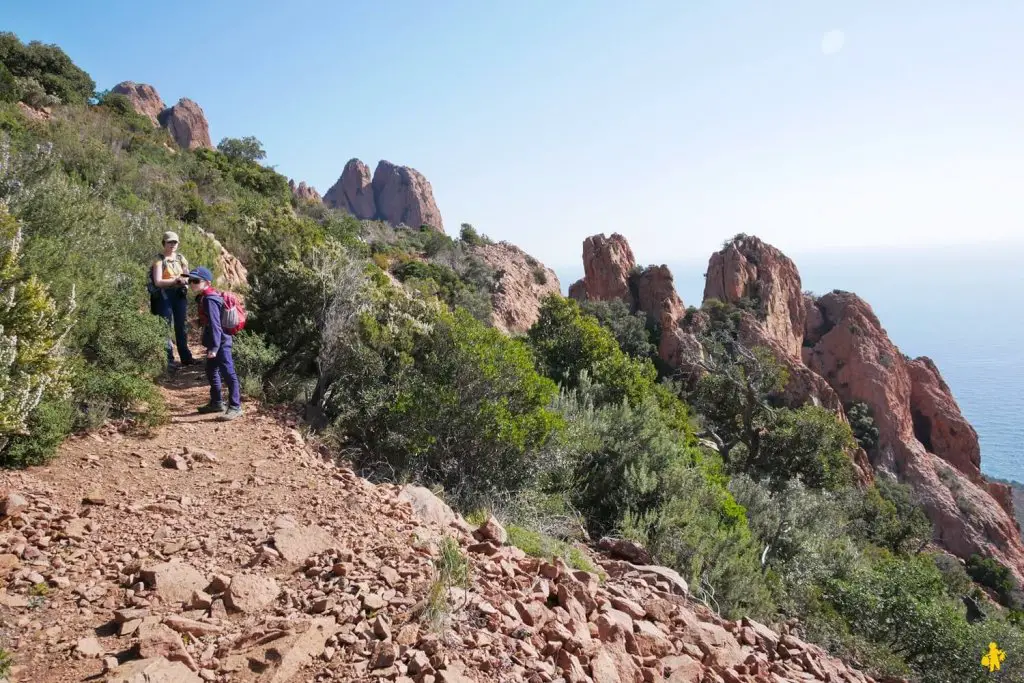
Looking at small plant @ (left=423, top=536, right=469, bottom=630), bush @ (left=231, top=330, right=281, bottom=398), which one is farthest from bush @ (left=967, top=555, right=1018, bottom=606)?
bush @ (left=231, top=330, right=281, bottom=398)

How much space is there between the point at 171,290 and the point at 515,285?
2138 centimetres

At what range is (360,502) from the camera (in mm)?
4809

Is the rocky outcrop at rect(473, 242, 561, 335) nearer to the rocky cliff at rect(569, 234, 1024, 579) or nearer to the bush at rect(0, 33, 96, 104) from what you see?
the rocky cliff at rect(569, 234, 1024, 579)

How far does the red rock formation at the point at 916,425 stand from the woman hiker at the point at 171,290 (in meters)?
33.1

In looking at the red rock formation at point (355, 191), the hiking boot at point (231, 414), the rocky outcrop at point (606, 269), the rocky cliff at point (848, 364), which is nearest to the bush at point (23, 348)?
the hiking boot at point (231, 414)

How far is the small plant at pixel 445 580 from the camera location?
3.39 m

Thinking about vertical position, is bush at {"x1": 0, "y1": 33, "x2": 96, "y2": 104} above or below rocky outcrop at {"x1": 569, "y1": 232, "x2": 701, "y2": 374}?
above

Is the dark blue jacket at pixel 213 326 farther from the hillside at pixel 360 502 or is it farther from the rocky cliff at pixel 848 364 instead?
the rocky cliff at pixel 848 364

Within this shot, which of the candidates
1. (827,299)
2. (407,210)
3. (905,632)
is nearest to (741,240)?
(827,299)

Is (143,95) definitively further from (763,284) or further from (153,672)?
(153,672)

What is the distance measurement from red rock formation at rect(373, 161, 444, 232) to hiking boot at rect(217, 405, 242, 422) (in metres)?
68.2

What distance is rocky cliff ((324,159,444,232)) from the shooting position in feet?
242

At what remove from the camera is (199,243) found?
11.4 m

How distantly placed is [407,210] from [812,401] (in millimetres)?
57584
